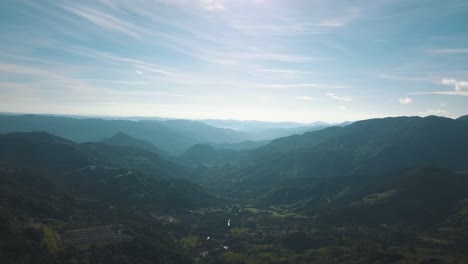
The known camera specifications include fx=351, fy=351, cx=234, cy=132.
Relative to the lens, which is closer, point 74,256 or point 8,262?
point 8,262

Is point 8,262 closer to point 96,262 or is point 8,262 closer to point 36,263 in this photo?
point 36,263

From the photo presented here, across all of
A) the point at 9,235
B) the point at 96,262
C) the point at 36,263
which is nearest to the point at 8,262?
the point at 36,263

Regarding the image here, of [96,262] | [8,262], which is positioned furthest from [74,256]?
[8,262]

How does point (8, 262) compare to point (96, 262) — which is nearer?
point (8, 262)

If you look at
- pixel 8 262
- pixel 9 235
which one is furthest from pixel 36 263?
pixel 9 235

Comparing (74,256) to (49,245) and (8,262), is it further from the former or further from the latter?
(8,262)

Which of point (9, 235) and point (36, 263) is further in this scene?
point (9, 235)

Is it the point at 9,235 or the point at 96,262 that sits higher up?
the point at 9,235
